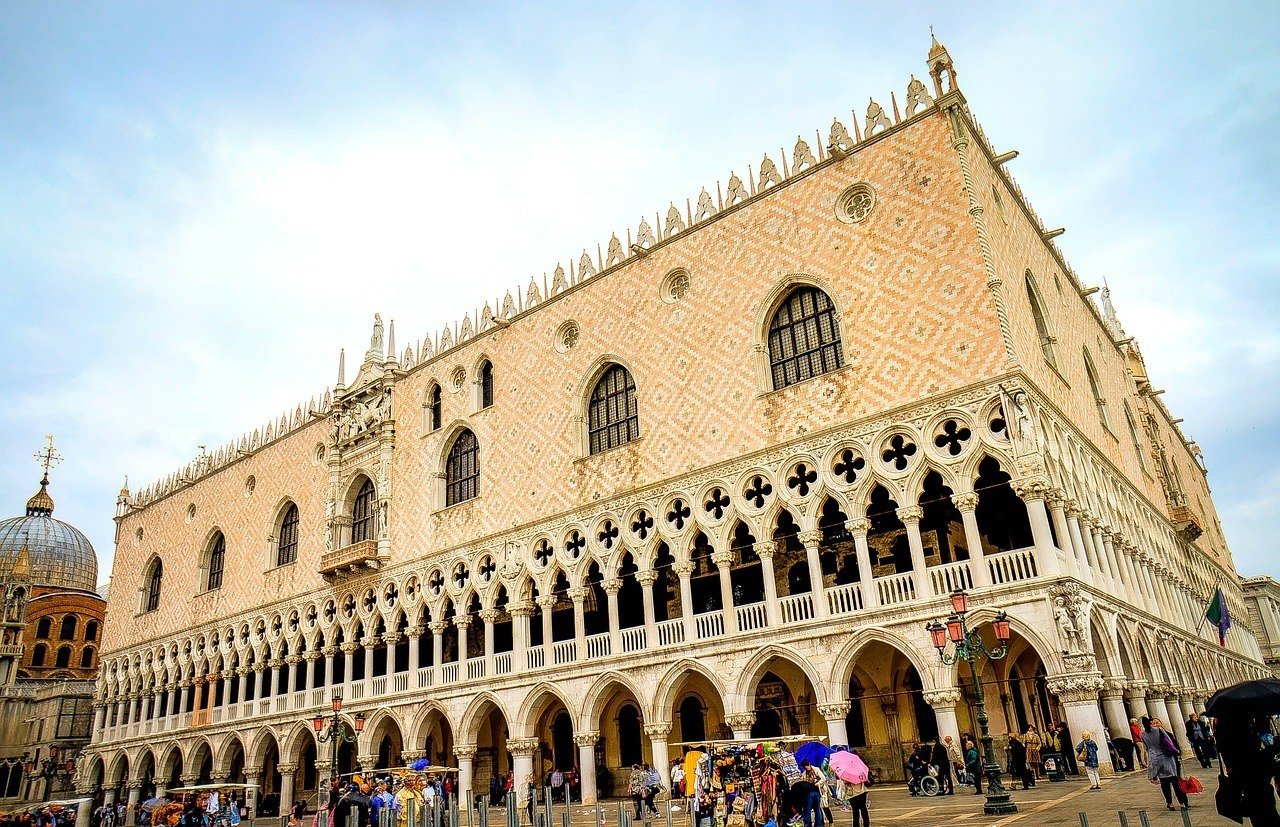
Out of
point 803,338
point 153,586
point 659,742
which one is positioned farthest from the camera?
point 153,586

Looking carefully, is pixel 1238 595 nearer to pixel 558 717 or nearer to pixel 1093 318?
pixel 1093 318

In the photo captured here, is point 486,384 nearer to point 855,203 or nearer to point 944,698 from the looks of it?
point 855,203

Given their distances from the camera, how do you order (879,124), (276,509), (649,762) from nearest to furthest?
(879,124)
(649,762)
(276,509)

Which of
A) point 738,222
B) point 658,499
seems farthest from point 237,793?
point 738,222

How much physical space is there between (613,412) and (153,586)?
2475 centimetres

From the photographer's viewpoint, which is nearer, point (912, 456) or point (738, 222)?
point (912, 456)

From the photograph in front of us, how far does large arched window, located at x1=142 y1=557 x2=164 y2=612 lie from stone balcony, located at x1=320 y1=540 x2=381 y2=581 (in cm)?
1297

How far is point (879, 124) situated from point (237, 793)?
2577 centimetres

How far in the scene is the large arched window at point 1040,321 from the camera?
19.6 m

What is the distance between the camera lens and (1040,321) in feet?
66.0

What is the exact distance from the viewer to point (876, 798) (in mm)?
15500

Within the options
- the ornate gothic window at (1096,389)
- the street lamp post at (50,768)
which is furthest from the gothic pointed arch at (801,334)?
the street lamp post at (50,768)

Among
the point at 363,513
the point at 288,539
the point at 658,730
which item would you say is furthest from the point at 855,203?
the point at 288,539

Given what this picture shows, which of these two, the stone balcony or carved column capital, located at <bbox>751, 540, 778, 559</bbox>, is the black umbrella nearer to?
carved column capital, located at <bbox>751, 540, 778, 559</bbox>
